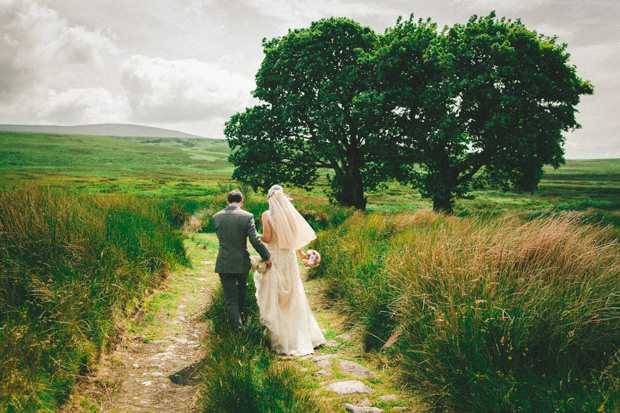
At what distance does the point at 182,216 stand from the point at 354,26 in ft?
51.9

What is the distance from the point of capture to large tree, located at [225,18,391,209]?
59.0 feet

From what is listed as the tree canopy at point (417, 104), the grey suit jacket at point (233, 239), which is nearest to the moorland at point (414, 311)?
the grey suit jacket at point (233, 239)

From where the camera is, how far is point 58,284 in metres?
4.62

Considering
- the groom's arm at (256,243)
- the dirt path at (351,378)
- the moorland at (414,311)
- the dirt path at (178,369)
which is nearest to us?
the moorland at (414,311)

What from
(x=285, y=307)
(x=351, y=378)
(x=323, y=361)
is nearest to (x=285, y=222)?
(x=285, y=307)

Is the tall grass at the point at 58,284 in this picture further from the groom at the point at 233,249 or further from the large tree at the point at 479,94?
the large tree at the point at 479,94

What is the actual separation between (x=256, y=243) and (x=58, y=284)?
9.77 feet

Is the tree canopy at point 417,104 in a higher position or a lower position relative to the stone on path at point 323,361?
higher

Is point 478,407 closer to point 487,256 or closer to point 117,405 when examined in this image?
point 487,256

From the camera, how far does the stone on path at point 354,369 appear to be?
425 centimetres

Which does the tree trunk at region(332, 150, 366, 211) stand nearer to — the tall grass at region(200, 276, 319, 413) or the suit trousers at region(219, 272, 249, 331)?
the suit trousers at region(219, 272, 249, 331)

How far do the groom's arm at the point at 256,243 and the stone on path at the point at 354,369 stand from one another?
2054 millimetres

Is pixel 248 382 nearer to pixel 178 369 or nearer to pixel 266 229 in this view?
pixel 178 369

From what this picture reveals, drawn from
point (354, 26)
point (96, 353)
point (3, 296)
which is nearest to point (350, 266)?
point (96, 353)
